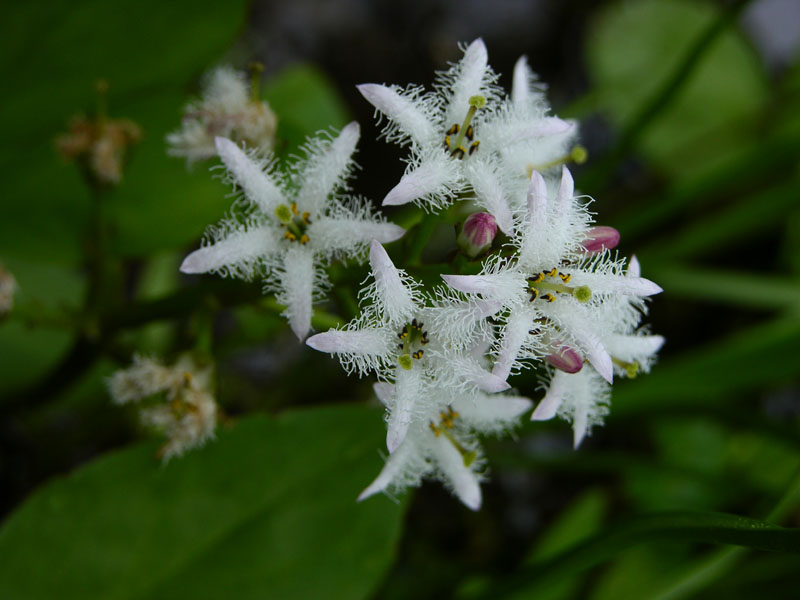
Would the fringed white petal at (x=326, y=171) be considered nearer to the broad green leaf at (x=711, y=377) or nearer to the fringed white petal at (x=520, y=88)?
the fringed white petal at (x=520, y=88)

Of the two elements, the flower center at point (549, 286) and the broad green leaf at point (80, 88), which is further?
the broad green leaf at point (80, 88)

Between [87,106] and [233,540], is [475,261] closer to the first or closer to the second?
[233,540]

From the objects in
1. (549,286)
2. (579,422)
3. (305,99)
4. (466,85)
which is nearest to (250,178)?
(466,85)

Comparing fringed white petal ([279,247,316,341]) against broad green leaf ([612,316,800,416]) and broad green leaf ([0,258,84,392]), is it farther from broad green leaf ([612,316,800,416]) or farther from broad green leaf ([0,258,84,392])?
broad green leaf ([612,316,800,416])

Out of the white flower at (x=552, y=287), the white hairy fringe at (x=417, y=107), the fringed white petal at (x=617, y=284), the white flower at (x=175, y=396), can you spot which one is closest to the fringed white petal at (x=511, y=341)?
the white flower at (x=552, y=287)

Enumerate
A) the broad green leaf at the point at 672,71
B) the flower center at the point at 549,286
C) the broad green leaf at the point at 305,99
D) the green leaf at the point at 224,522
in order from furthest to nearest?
1. the broad green leaf at the point at 672,71
2. the broad green leaf at the point at 305,99
3. the green leaf at the point at 224,522
4. the flower center at the point at 549,286

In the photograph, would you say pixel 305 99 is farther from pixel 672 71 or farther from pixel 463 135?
pixel 672 71

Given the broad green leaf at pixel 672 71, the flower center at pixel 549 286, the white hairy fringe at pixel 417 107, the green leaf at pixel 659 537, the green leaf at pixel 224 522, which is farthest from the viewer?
the broad green leaf at pixel 672 71

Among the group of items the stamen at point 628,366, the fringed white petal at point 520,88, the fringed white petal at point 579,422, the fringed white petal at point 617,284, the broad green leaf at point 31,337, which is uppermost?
the broad green leaf at point 31,337
